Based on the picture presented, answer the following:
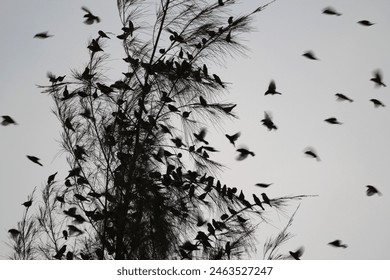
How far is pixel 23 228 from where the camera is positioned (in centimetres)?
254

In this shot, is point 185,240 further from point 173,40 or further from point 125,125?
point 173,40

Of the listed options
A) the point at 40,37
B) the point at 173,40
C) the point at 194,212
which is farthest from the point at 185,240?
the point at 40,37

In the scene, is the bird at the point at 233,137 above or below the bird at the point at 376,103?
below

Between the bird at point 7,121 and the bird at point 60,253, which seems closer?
the bird at point 60,253

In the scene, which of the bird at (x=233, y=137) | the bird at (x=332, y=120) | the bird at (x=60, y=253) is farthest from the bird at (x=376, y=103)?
the bird at (x=60, y=253)

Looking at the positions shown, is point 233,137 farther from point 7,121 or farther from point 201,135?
point 7,121

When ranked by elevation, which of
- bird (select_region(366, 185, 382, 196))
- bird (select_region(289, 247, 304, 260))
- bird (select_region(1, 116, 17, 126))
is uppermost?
bird (select_region(1, 116, 17, 126))

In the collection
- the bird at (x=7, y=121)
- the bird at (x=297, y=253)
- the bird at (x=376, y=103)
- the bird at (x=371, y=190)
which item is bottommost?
the bird at (x=297, y=253)

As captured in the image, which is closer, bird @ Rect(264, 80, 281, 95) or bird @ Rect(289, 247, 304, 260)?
bird @ Rect(289, 247, 304, 260)

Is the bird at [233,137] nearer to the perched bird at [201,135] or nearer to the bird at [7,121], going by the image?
the perched bird at [201,135]

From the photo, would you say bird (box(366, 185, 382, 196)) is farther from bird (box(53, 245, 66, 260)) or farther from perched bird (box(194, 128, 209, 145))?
bird (box(53, 245, 66, 260))

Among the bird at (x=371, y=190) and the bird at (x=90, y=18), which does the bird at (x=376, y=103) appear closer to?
the bird at (x=371, y=190)

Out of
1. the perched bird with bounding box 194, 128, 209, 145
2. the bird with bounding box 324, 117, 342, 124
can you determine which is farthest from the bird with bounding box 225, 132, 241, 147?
the bird with bounding box 324, 117, 342, 124
